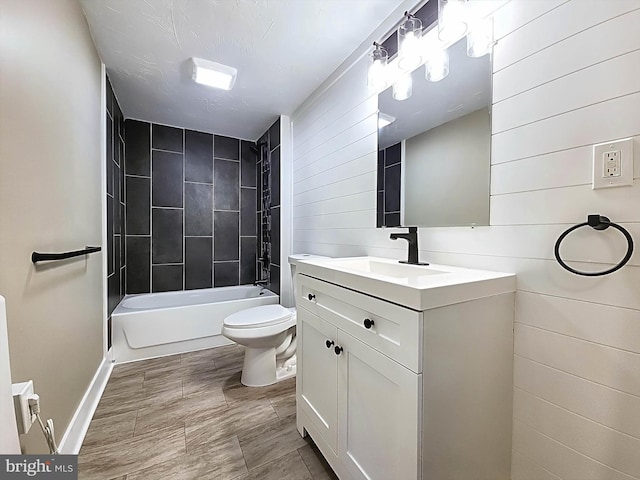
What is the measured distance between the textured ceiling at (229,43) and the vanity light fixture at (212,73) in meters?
0.05

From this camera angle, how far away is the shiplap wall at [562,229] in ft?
2.59

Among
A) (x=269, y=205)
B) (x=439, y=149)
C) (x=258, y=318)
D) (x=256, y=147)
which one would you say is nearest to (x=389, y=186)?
(x=439, y=149)

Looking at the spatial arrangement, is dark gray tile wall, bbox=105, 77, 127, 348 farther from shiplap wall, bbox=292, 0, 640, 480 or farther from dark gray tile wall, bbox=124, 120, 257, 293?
shiplap wall, bbox=292, 0, 640, 480

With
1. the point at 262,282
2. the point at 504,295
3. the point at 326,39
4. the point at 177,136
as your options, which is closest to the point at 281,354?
the point at 262,282

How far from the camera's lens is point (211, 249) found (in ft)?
11.5

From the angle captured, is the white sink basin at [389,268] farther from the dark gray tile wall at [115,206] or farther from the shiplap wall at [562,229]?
the dark gray tile wall at [115,206]

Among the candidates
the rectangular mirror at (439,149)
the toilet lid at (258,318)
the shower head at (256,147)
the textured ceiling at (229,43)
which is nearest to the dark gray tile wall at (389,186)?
the rectangular mirror at (439,149)

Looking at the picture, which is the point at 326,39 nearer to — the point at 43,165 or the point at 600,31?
the point at 600,31

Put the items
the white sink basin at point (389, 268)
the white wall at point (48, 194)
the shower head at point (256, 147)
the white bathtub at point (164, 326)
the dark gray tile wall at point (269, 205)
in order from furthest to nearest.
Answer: the shower head at point (256, 147) < the dark gray tile wall at point (269, 205) < the white bathtub at point (164, 326) < the white sink basin at point (389, 268) < the white wall at point (48, 194)

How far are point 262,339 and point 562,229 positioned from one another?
170 centimetres

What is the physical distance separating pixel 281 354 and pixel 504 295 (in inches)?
65.4

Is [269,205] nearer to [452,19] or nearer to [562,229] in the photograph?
[452,19]

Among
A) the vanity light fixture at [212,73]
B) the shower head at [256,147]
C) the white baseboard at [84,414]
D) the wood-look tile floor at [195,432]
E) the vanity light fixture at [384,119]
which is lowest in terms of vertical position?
the wood-look tile floor at [195,432]

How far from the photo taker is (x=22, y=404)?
0.78 m
